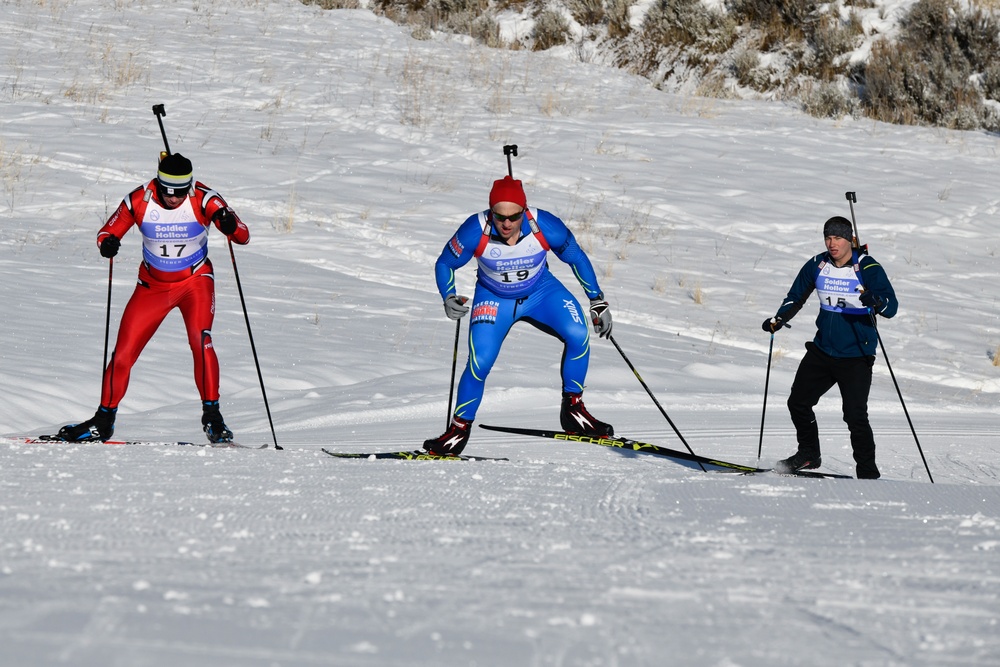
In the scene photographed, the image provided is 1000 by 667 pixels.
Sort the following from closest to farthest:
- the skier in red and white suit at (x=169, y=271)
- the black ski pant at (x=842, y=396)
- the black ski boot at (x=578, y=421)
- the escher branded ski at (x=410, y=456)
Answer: the escher branded ski at (x=410, y=456), the skier in red and white suit at (x=169, y=271), the black ski pant at (x=842, y=396), the black ski boot at (x=578, y=421)

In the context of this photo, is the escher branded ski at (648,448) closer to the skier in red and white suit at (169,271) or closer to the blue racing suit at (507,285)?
the blue racing suit at (507,285)

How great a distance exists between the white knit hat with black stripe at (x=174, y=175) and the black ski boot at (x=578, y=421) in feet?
9.33

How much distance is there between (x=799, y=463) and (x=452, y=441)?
7.96 ft

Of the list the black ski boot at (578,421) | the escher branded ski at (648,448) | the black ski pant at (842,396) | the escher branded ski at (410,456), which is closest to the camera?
the escher branded ski at (410,456)

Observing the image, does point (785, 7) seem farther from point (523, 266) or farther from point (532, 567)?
point (532, 567)

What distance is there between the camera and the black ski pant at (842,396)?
7527 mm

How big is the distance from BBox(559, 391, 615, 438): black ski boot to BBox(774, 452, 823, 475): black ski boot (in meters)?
1.19

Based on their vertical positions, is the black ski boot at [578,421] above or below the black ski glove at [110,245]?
below

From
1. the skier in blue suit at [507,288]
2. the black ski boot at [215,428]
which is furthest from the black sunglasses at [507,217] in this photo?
the black ski boot at [215,428]

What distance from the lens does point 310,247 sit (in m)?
13.4

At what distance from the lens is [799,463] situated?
308 inches

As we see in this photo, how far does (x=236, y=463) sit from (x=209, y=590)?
2.78m

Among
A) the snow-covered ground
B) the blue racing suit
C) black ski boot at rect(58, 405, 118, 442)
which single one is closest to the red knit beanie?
the blue racing suit

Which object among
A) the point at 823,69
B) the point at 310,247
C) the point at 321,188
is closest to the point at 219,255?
the point at 310,247
